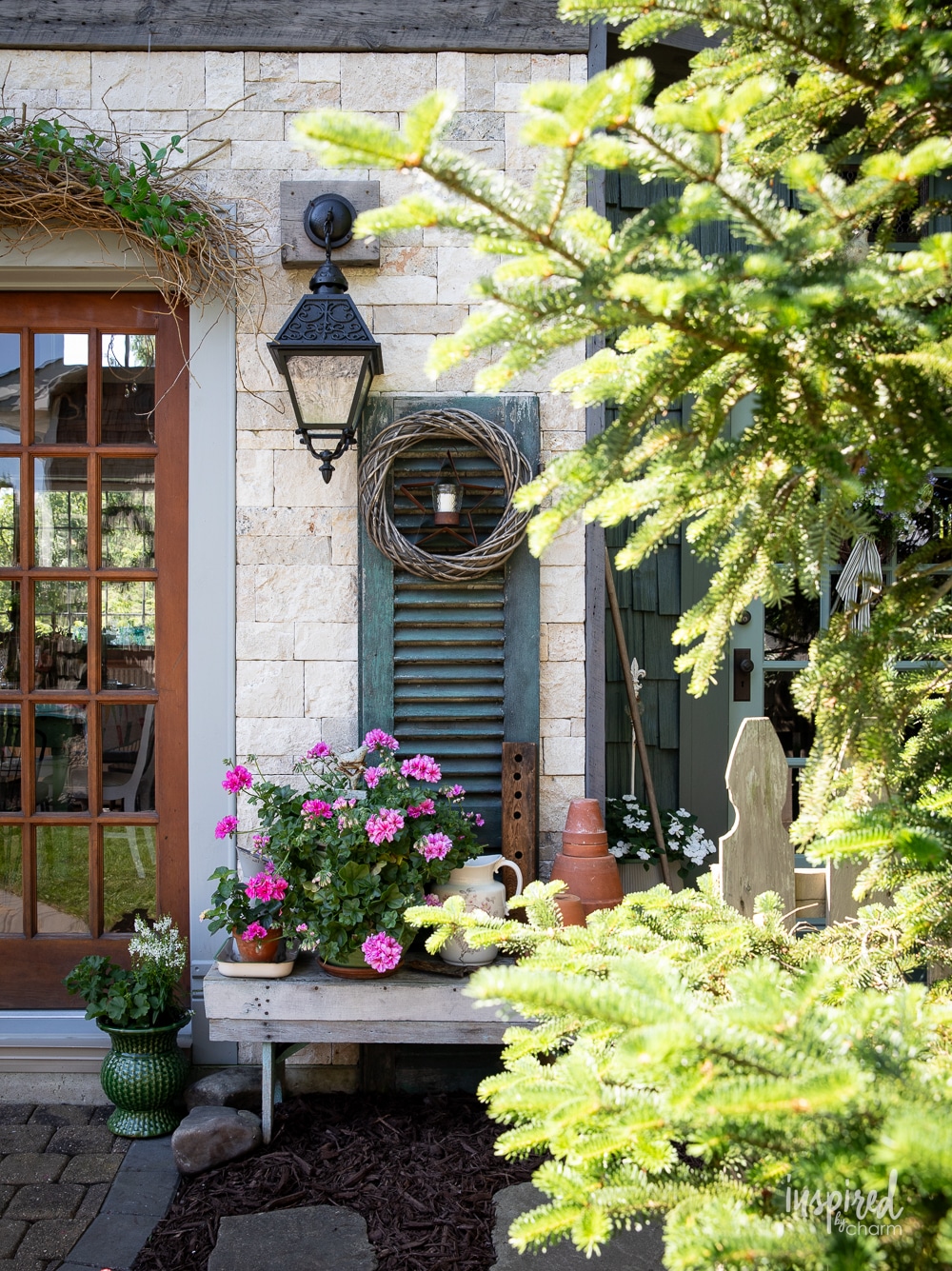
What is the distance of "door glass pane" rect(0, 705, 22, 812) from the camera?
3.19 metres

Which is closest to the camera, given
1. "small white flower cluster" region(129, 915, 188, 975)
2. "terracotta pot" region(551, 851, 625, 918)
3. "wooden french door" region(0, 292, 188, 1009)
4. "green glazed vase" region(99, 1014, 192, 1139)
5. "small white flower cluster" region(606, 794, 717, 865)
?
Result: "terracotta pot" region(551, 851, 625, 918)

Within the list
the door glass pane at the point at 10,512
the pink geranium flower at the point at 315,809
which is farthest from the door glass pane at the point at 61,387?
the pink geranium flower at the point at 315,809

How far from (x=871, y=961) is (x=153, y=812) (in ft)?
7.93

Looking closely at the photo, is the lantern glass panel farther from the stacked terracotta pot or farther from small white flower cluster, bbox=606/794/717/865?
small white flower cluster, bbox=606/794/717/865

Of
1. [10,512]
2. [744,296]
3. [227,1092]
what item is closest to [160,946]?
[227,1092]

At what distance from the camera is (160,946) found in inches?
115

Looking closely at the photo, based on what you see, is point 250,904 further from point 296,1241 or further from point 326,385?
point 326,385

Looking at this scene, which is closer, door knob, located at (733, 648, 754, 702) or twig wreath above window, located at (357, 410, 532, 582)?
twig wreath above window, located at (357, 410, 532, 582)

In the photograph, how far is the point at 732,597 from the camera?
126 centimetres

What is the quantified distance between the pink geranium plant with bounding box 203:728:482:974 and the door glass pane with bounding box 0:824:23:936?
0.92 meters

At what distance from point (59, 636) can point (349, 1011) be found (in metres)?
1.54

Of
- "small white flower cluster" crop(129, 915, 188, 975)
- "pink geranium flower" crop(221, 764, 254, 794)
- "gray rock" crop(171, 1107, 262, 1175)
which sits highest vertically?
"pink geranium flower" crop(221, 764, 254, 794)

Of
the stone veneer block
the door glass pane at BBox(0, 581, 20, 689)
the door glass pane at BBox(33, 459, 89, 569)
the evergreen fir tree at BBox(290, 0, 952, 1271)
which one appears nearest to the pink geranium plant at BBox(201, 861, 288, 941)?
the door glass pane at BBox(0, 581, 20, 689)

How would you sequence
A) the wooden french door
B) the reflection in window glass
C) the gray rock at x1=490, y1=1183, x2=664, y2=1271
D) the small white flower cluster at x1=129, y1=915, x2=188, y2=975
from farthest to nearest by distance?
the reflection in window glass, the wooden french door, the small white flower cluster at x1=129, y1=915, x2=188, y2=975, the gray rock at x1=490, y1=1183, x2=664, y2=1271
